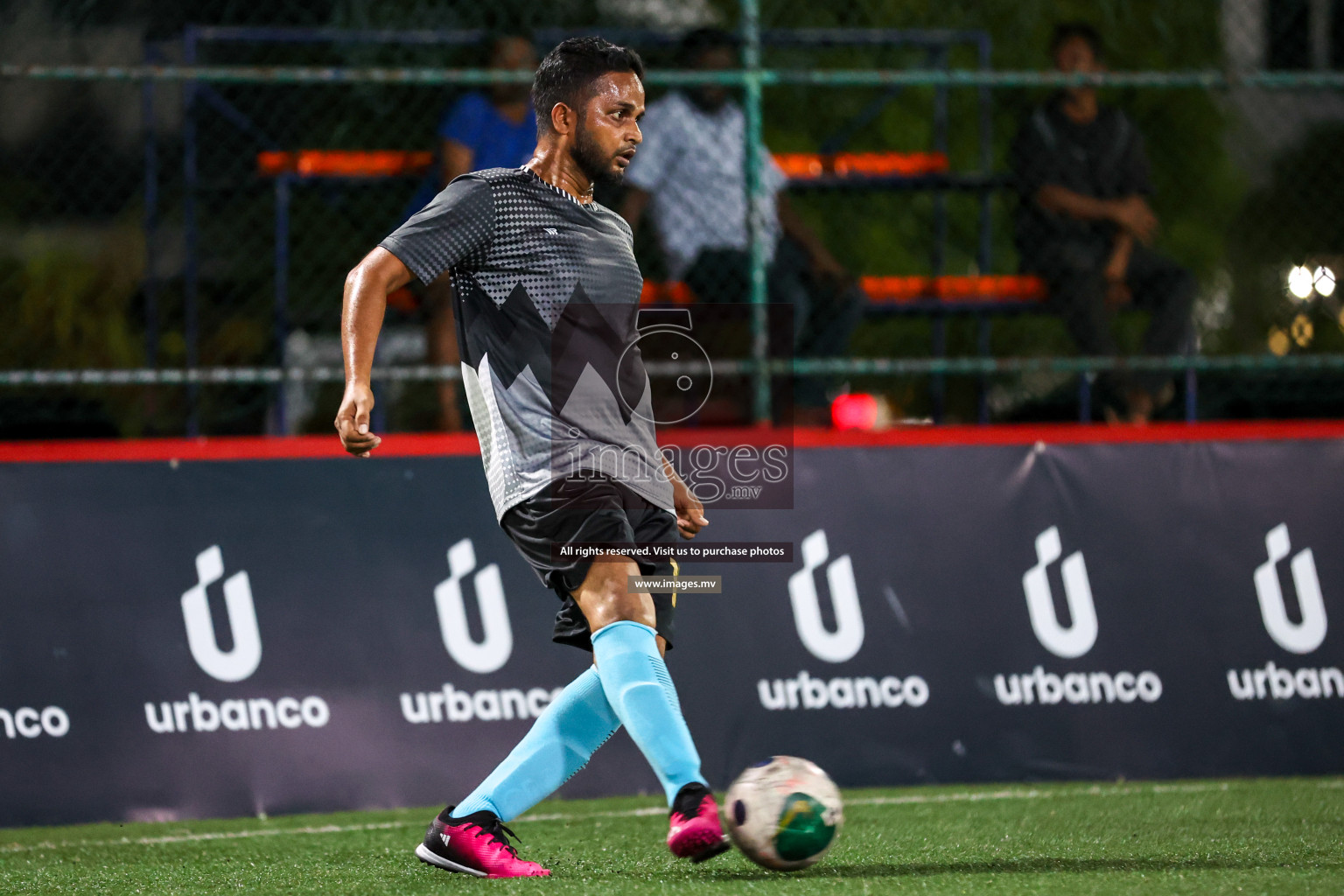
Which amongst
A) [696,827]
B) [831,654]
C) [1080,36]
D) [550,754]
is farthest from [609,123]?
[1080,36]

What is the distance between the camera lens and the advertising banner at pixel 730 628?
208 inches

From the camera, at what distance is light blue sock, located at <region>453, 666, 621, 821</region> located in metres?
3.79

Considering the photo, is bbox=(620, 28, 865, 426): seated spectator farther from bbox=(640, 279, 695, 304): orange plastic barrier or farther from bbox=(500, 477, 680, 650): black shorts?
bbox=(500, 477, 680, 650): black shorts

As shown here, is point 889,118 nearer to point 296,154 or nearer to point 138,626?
point 296,154

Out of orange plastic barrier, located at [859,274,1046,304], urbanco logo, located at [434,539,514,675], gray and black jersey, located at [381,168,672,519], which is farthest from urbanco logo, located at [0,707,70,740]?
orange plastic barrier, located at [859,274,1046,304]

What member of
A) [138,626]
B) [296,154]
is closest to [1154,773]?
[138,626]

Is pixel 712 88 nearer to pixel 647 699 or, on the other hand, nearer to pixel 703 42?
pixel 703 42

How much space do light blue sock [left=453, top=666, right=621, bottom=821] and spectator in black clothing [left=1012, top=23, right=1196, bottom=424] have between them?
12.3 feet

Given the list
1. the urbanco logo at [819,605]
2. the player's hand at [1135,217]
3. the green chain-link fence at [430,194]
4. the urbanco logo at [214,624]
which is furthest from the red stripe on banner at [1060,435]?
the urbanco logo at [214,624]

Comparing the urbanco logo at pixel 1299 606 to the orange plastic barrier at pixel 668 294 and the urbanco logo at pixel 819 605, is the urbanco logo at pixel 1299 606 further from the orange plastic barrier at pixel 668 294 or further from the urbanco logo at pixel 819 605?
the orange plastic barrier at pixel 668 294

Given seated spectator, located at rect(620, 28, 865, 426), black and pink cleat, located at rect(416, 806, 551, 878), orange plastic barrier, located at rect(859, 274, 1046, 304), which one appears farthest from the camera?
orange plastic barrier, located at rect(859, 274, 1046, 304)

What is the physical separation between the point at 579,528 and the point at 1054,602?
261 cm

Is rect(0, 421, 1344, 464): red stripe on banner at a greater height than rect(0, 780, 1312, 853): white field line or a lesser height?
greater

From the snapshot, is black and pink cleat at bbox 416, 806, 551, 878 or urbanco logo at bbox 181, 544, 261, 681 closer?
black and pink cleat at bbox 416, 806, 551, 878
